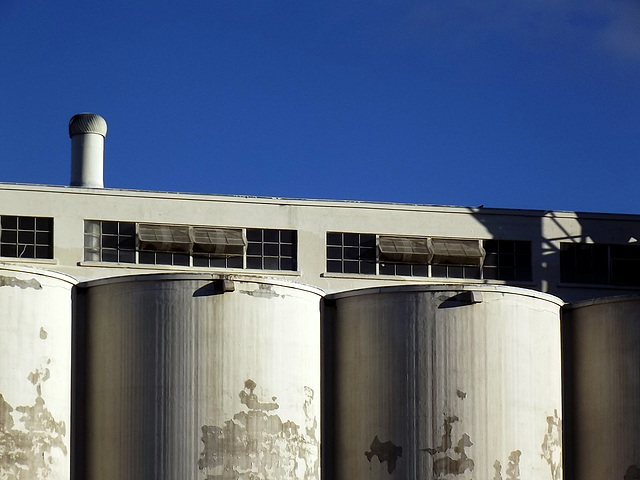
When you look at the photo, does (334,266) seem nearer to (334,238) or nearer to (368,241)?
(334,238)

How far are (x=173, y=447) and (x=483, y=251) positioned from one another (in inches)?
526

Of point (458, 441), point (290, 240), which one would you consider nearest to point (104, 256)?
point (290, 240)

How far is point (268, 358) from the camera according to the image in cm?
4025

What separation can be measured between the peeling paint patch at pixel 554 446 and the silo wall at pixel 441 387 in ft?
0.13

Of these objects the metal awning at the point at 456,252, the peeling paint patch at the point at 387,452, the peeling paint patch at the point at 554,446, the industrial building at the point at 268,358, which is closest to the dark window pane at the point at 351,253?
the industrial building at the point at 268,358

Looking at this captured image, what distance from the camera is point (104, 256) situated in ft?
149

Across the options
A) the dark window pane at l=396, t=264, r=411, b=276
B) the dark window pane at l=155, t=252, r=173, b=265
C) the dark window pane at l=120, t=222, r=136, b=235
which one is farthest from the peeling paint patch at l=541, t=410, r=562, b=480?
the dark window pane at l=120, t=222, r=136, b=235

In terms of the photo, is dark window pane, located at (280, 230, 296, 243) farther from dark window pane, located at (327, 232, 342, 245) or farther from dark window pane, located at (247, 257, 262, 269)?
dark window pane, located at (327, 232, 342, 245)

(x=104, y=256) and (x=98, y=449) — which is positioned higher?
(x=104, y=256)

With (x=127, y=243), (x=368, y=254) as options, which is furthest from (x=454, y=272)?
(x=127, y=243)

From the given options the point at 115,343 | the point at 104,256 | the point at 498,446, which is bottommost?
the point at 498,446

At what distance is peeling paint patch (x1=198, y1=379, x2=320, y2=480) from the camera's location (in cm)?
3922

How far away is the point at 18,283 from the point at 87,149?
12.1 m

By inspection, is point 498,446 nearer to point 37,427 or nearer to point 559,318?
point 559,318
